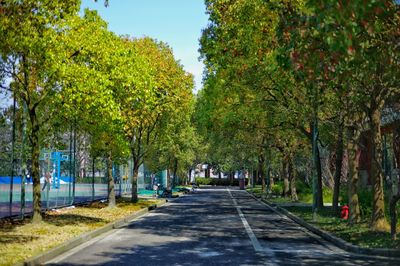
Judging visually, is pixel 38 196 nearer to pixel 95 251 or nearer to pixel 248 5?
pixel 95 251

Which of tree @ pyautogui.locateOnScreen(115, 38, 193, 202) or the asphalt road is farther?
tree @ pyautogui.locateOnScreen(115, 38, 193, 202)

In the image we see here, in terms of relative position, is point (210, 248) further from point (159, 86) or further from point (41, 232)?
point (159, 86)

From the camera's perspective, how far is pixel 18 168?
19.1 meters

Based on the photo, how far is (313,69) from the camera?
26.2ft

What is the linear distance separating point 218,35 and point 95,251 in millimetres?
12190

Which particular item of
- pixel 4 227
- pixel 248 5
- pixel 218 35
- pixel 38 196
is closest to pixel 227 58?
pixel 218 35

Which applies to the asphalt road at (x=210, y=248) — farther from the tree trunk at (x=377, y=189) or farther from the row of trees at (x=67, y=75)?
the row of trees at (x=67, y=75)

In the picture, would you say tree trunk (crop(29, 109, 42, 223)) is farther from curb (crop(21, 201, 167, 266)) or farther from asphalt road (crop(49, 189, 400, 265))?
asphalt road (crop(49, 189, 400, 265))

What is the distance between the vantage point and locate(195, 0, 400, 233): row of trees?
275 inches

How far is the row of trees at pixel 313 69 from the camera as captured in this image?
22.9ft

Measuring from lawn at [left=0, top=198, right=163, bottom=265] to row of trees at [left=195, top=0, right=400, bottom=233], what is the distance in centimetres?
692

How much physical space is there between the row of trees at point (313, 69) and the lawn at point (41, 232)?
22.7ft

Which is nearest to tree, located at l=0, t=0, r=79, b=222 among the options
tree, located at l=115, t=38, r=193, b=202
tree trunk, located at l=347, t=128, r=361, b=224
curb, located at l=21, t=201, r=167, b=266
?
curb, located at l=21, t=201, r=167, b=266

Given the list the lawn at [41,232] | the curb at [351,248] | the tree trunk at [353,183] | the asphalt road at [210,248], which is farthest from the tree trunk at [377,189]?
the lawn at [41,232]
